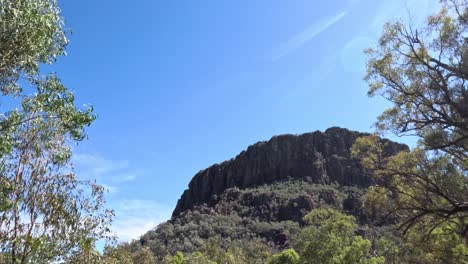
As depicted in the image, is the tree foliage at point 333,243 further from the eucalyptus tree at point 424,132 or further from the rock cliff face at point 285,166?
the rock cliff face at point 285,166

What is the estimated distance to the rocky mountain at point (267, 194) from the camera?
109 metres

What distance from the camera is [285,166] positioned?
172 m

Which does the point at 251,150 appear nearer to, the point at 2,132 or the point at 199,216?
the point at 199,216

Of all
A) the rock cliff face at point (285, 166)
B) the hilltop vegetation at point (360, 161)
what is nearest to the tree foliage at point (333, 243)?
the hilltop vegetation at point (360, 161)

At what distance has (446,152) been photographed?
19.2 meters

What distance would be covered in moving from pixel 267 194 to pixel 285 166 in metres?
31.5

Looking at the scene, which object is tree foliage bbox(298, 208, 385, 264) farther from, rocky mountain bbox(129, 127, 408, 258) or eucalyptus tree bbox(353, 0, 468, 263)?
rocky mountain bbox(129, 127, 408, 258)

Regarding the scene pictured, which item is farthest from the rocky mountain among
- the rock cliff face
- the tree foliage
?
the tree foliage

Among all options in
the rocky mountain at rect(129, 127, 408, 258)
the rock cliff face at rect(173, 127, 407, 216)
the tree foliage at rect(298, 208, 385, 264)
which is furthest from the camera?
the rock cliff face at rect(173, 127, 407, 216)

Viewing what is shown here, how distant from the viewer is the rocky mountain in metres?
109

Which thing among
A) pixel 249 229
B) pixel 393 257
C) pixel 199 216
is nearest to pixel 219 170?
pixel 199 216

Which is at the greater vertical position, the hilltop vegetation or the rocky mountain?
the rocky mountain

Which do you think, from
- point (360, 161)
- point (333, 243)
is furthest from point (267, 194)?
point (360, 161)

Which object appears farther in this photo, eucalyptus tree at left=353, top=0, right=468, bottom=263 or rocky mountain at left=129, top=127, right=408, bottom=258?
rocky mountain at left=129, top=127, right=408, bottom=258
